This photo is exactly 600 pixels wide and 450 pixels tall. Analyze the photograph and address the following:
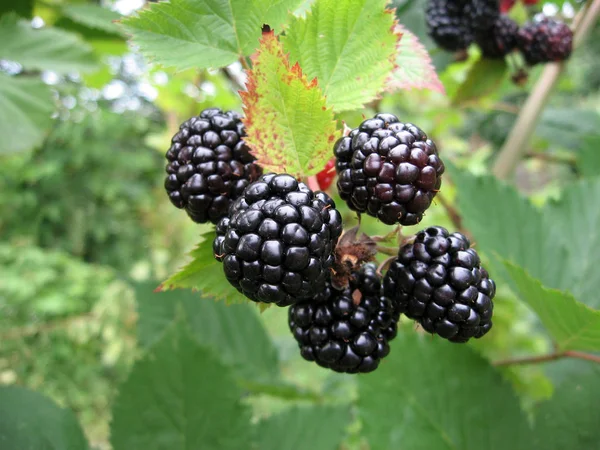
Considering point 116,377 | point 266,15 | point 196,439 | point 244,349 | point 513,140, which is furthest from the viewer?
point 116,377

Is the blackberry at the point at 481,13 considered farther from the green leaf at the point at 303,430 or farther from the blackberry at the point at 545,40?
the green leaf at the point at 303,430

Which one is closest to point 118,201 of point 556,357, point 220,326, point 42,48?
point 42,48

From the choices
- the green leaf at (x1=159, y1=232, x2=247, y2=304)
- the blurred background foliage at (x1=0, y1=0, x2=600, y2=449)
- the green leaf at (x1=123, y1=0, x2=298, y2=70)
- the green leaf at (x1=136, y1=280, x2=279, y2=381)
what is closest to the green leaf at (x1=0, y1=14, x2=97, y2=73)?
the blurred background foliage at (x1=0, y1=0, x2=600, y2=449)

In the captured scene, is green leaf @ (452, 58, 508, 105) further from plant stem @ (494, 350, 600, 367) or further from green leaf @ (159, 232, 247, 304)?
green leaf @ (159, 232, 247, 304)

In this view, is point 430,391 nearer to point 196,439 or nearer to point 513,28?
point 196,439

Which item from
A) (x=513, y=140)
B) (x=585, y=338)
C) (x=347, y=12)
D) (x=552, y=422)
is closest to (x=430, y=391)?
(x=552, y=422)

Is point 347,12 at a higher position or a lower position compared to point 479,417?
higher

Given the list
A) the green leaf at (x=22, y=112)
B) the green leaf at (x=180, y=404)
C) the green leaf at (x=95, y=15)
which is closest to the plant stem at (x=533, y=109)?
the green leaf at (x=180, y=404)

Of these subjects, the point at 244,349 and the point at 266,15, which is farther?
the point at 244,349
